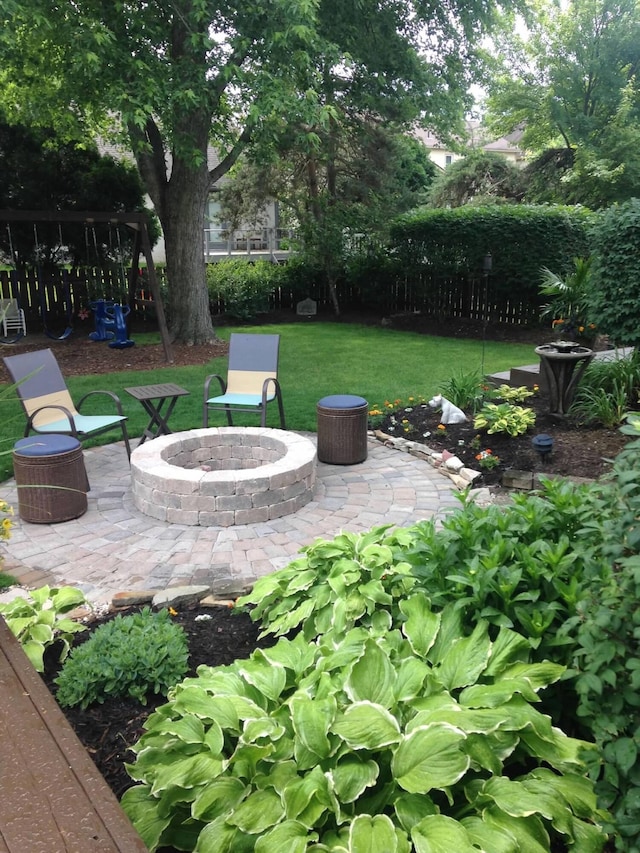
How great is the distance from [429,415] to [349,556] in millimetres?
3852

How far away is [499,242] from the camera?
40.0 ft

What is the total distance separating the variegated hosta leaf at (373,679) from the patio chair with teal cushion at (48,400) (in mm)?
3796

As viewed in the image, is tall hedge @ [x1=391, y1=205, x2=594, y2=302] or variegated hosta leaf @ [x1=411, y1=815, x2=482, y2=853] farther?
tall hedge @ [x1=391, y1=205, x2=594, y2=302]

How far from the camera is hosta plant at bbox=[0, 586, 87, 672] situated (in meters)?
2.66

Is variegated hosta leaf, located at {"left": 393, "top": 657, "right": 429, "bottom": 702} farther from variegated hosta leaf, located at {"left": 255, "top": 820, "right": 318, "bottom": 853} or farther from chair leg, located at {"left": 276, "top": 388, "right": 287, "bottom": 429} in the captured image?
chair leg, located at {"left": 276, "top": 388, "right": 287, "bottom": 429}

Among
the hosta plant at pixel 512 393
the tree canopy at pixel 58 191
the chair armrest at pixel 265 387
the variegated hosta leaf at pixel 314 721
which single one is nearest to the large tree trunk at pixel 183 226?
the tree canopy at pixel 58 191

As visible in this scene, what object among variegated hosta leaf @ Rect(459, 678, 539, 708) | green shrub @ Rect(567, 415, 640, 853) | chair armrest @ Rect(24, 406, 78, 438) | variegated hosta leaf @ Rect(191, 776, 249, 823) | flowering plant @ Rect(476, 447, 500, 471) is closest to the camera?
green shrub @ Rect(567, 415, 640, 853)

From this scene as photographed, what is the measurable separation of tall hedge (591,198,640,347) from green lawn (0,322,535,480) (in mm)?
1780

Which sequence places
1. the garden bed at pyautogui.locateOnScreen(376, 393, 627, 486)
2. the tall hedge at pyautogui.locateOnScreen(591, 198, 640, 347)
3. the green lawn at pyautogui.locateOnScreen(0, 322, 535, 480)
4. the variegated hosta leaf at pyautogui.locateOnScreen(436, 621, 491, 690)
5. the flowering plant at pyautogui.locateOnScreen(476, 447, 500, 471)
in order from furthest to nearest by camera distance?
the green lawn at pyautogui.locateOnScreen(0, 322, 535, 480)
the tall hedge at pyautogui.locateOnScreen(591, 198, 640, 347)
the flowering plant at pyautogui.locateOnScreen(476, 447, 500, 471)
the garden bed at pyautogui.locateOnScreen(376, 393, 627, 486)
the variegated hosta leaf at pyautogui.locateOnScreen(436, 621, 491, 690)

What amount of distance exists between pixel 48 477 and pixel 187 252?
764 cm

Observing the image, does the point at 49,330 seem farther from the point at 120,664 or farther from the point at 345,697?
the point at 345,697

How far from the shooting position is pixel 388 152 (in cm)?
1645

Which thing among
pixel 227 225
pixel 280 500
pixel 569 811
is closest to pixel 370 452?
pixel 280 500

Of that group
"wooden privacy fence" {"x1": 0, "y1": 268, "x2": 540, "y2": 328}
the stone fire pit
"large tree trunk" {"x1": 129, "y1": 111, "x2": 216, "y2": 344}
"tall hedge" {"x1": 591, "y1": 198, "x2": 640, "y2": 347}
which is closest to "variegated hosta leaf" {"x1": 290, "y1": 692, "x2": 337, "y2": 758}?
the stone fire pit
